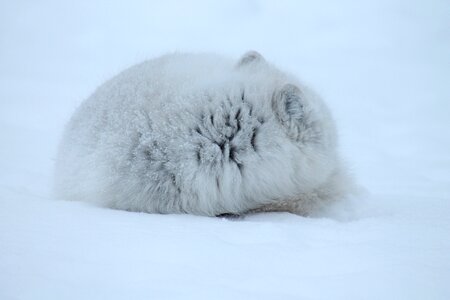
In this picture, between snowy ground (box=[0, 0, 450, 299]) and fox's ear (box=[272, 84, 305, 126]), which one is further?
fox's ear (box=[272, 84, 305, 126])

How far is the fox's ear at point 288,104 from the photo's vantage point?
2734mm

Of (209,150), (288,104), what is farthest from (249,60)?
(209,150)

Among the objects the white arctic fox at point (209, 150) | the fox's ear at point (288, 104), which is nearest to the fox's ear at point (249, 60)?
the white arctic fox at point (209, 150)

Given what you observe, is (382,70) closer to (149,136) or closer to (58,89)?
(58,89)

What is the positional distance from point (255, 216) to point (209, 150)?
0.47 m

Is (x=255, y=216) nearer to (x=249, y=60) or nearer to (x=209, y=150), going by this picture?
(x=209, y=150)

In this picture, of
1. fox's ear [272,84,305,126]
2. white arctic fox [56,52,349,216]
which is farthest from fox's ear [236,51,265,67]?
fox's ear [272,84,305,126]

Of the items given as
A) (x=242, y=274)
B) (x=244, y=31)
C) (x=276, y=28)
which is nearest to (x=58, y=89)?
(x=244, y=31)

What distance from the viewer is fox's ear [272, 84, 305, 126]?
8.97 ft

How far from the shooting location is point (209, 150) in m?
2.61

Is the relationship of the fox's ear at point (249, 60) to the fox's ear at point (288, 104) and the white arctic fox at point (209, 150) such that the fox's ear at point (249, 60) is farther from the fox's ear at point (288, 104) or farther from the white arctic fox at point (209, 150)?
the fox's ear at point (288, 104)

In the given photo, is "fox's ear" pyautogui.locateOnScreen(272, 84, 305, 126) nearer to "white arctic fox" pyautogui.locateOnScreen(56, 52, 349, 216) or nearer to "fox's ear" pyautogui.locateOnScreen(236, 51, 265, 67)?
"white arctic fox" pyautogui.locateOnScreen(56, 52, 349, 216)

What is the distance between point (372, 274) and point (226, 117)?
4.06ft

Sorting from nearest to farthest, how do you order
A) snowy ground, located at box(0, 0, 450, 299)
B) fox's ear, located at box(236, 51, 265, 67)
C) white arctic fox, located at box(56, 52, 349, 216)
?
snowy ground, located at box(0, 0, 450, 299) → white arctic fox, located at box(56, 52, 349, 216) → fox's ear, located at box(236, 51, 265, 67)
